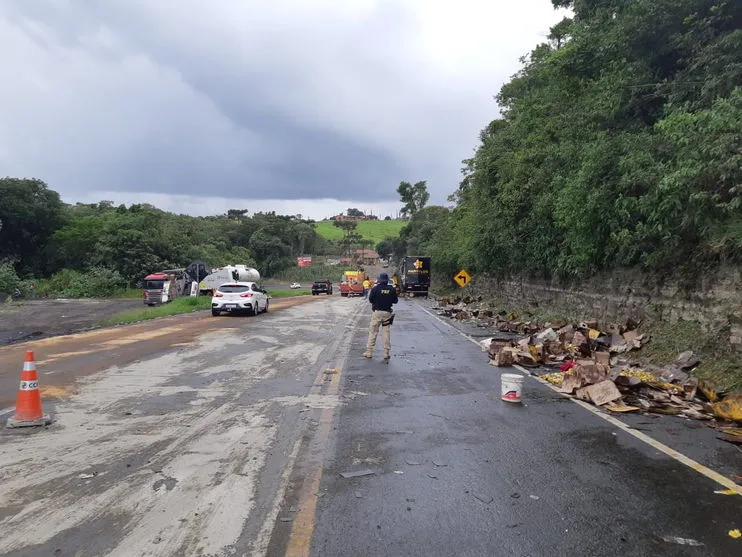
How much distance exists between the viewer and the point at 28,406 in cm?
687

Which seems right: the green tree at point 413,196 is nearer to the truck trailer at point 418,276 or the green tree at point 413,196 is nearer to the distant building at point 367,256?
the distant building at point 367,256

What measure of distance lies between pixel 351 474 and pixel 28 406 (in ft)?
14.1

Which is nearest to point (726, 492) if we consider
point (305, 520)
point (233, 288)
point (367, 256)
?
point (305, 520)

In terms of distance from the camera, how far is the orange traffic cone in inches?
267

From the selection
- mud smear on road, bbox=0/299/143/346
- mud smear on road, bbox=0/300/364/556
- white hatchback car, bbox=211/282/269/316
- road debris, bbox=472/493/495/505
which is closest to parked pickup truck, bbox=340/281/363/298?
mud smear on road, bbox=0/299/143/346

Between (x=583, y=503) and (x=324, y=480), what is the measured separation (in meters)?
2.18

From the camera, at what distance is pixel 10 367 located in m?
11.6

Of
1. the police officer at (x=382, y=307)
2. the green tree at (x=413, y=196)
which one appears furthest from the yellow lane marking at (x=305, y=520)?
the green tree at (x=413, y=196)

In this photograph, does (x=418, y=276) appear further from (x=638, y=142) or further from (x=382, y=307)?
(x=382, y=307)

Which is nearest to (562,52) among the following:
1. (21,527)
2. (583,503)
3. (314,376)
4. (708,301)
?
(708,301)

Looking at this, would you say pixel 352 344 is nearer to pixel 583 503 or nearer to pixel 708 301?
pixel 708 301

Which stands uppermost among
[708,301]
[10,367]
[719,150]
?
Result: [719,150]

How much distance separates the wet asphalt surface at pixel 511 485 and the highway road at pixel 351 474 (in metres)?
0.02

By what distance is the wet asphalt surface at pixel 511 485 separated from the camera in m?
3.96
